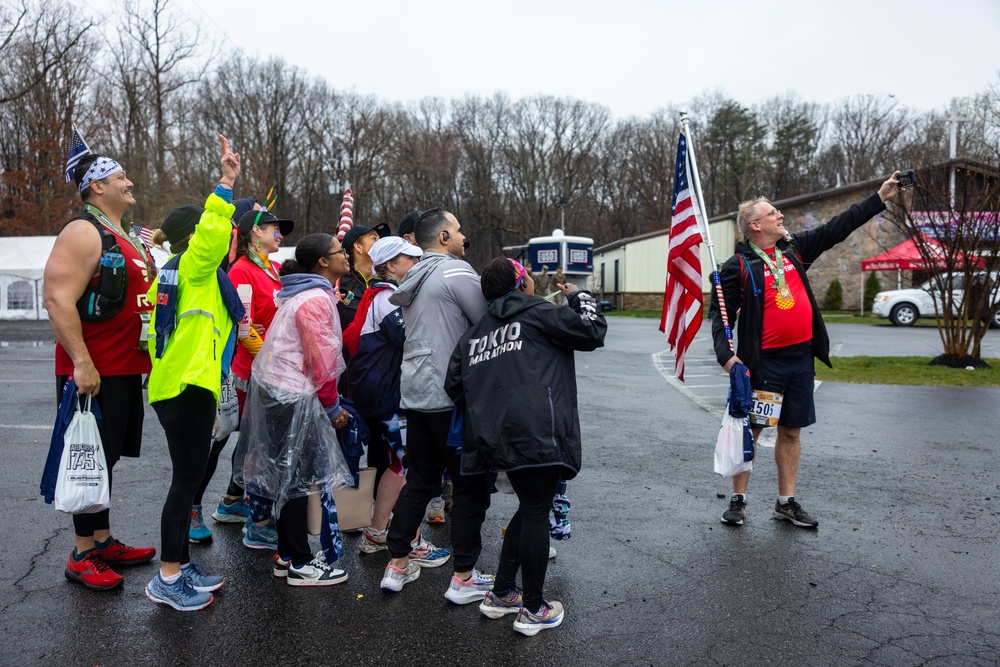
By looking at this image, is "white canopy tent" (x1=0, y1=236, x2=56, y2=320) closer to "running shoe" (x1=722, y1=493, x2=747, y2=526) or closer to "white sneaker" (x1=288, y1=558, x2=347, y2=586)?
"white sneaker" (x1=288, y1=558, x2=347, y2=586)

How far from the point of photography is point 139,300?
4.00 metres

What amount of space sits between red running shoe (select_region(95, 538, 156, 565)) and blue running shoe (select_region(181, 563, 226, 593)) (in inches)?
21.1

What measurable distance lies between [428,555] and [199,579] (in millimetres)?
1188

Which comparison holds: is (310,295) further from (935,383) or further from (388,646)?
(935,383)

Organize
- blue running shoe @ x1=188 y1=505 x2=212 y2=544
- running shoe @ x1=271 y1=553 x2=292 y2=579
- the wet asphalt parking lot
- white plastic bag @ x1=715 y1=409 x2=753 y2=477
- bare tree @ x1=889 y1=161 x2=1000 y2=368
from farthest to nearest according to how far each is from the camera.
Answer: bare tree @ x1=889 y1=161 x2=1000 y2=368 → white plastic bag @ x1=715 y1=409 x2=753 y2=477 → blue running shoe @ x1=188 y1=505 x2=212 y2=544 → running shoe @ x1=271 y1=553 x2=292 y2=579 → the wet asphalt parking lot

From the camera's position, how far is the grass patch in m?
11.8

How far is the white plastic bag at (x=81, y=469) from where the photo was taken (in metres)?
3.66

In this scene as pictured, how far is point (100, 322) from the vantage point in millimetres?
3873

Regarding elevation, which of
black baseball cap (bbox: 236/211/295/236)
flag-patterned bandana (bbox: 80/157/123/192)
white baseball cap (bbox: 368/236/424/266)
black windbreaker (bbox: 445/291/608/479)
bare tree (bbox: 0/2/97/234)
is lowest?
black windbreaker (bbox: 445/291/608/479)

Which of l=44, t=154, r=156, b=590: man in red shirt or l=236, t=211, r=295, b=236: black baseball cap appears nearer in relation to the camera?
l=44, t=154, r=156, b=590: man in red shirt

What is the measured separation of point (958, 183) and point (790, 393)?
1095cm

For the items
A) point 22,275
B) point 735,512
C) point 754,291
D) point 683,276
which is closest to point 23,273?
point 22,275

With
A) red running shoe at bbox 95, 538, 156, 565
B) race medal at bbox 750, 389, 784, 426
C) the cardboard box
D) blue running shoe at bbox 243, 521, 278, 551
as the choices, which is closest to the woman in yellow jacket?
red running shoe at bbox 95, 538, 156, 565

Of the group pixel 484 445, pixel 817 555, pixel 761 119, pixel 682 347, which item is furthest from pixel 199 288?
pixel 761 119
